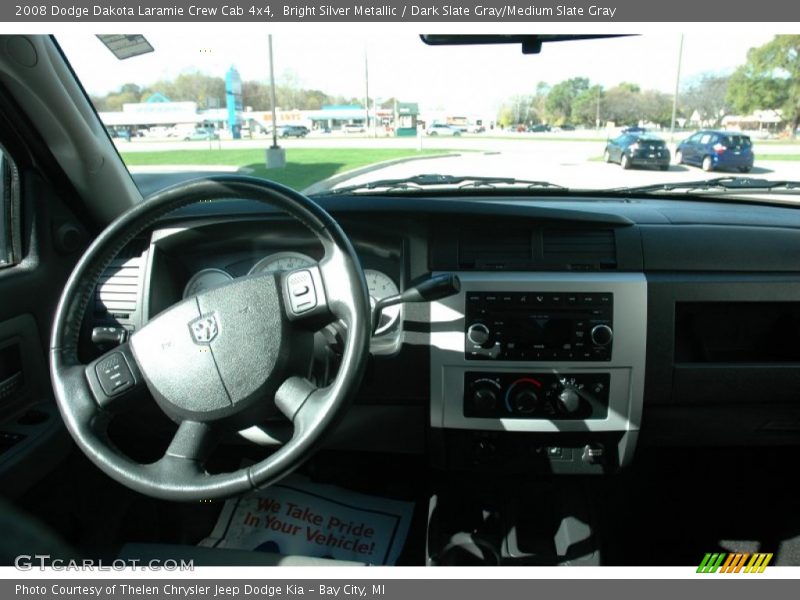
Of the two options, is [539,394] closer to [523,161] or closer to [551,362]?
[551,362]

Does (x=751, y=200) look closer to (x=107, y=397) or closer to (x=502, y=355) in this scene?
(x=502, y=355)

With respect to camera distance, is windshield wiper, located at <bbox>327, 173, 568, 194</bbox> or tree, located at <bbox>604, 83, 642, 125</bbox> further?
tree, located at <bbox>604, 83, 642, 125</bbox>

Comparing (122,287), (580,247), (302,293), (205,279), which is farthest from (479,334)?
(122,287)

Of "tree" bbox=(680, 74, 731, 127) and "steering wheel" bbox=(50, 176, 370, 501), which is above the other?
"tree" bbox=(680, 74, 731, 127)

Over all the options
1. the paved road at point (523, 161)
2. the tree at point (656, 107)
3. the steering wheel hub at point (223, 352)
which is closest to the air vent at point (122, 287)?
the paved road at point (523, 161)

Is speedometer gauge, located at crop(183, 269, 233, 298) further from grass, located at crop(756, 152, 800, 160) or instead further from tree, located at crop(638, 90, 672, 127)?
grass, located at crop(756, 152, 800, 160)

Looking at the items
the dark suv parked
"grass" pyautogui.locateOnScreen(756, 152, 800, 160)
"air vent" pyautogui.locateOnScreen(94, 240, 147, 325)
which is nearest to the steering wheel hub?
"air vent" pyautogui.locateOnScreen(94, 240, 147, 325)
